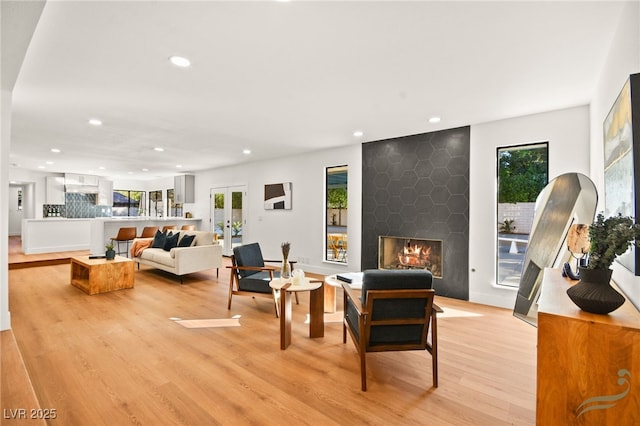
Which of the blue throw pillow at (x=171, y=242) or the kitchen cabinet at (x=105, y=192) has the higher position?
the kitchen cabinet at (x=105, y=192)

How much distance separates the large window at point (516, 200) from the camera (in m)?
4.10

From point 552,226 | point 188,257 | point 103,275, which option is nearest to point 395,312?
point 552,226

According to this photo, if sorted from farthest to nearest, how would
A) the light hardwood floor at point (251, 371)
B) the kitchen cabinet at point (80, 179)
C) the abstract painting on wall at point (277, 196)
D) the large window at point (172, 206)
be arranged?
the large window at point (172, 206)
the kitchen cabinet at point (80, 179)
the abstract painting on wall at point (277, 196)
the light hardwood floor at point (251, 371)

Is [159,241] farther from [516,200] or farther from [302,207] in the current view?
[516,200]

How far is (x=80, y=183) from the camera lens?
1003 centimetres

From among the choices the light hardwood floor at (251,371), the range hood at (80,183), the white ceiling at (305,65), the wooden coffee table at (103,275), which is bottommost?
the light hardwood floor at (251,371)

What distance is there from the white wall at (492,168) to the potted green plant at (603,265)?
297cm

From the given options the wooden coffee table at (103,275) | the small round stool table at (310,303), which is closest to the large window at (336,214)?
the small round stool table at (310,303)

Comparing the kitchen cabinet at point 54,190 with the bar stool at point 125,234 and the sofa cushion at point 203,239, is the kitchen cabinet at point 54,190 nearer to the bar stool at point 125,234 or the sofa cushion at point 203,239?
the bar stool at point 125,234

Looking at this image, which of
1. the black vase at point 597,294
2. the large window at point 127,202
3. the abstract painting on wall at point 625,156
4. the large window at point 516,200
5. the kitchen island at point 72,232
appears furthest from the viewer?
the large window at point 127,202

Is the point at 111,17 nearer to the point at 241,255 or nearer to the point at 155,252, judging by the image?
the point at 241,255

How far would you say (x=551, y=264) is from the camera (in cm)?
323

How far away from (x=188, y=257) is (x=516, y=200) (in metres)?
5.30

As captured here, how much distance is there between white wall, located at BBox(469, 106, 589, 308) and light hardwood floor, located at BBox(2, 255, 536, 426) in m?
0.46
